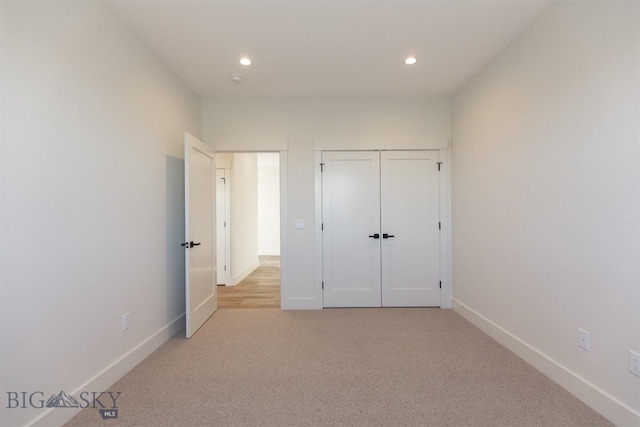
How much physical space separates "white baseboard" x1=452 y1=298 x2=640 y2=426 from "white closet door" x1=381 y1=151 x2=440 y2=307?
0.93 meters

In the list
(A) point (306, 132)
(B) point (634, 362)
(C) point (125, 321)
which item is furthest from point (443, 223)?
(C) point (125, 321)

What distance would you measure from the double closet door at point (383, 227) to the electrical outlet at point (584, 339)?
6.08 feet

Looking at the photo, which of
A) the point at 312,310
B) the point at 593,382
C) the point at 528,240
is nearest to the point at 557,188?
the point at 528,240

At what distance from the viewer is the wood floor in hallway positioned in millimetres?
3941

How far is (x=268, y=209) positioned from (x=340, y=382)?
7.14m

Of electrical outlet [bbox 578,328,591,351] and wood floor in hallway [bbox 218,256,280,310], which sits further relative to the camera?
wood floor in hallway [bbox 218,256,280,310]

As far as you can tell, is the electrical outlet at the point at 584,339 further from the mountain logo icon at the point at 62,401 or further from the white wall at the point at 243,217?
the white wall at the point at 243,217

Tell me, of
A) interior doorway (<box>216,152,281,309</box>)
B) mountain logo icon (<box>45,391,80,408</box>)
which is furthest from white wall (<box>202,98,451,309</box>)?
mountain logo icon (<box>45,391,80,408</box>)

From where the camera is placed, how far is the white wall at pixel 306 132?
3.69 m

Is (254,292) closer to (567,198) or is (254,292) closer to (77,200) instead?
(77,200)

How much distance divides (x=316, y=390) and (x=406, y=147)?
2.91 meters

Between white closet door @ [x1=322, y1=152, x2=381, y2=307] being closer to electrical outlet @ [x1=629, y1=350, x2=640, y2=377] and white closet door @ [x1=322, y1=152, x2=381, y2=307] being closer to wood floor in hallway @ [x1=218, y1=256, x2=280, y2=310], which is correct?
wood floor in hallway @ [x1=218, y1=256, x2=280, y2=310]

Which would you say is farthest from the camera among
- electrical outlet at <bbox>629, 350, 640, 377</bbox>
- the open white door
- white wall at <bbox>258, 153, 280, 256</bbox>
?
white wall at <bbox>258, 153, 280, 256</bbox>

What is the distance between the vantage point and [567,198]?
1.94 metres
